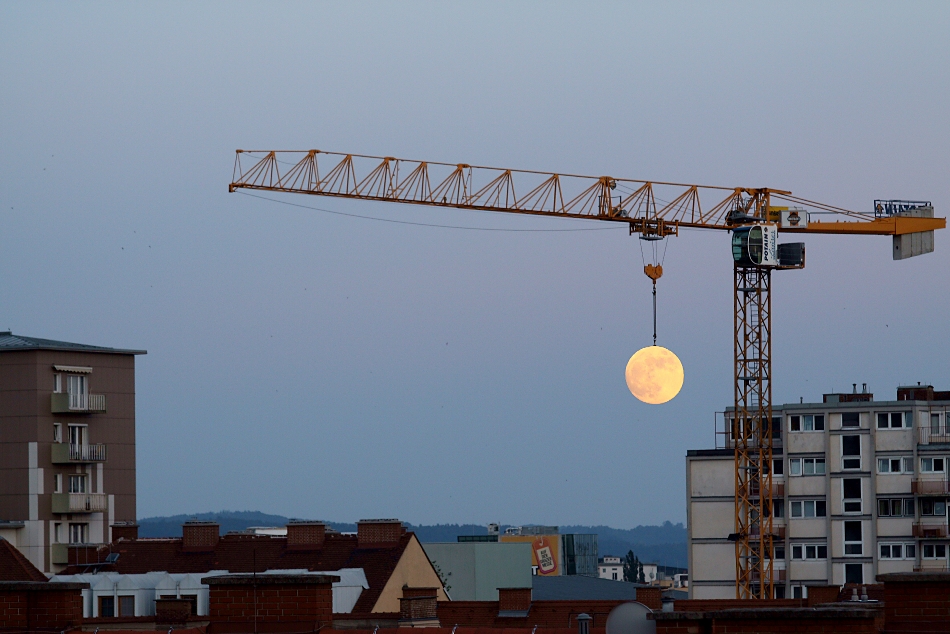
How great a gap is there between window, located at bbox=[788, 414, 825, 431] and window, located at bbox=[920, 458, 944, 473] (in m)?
6.92

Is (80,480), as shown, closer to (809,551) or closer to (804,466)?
(804,466)

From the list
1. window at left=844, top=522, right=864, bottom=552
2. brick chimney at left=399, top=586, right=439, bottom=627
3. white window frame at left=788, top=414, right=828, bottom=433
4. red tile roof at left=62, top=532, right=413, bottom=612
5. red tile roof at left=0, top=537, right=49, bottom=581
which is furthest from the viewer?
white window frame at left=788, top=414, right=828, bottom=433

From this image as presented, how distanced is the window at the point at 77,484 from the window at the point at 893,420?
51.1 m

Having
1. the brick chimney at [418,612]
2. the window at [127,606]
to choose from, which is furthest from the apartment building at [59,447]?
the brick chimney at [418,612]

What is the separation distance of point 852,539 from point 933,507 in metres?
5.66

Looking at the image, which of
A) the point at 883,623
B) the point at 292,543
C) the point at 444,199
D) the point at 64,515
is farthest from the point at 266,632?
the point at 444,199

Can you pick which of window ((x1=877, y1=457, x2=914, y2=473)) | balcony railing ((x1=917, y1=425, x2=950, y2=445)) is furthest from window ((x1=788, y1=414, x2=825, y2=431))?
balcony railing ((x1=917, y1=425, x2=950, y2=445))

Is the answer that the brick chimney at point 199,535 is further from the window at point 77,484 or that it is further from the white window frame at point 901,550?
the white window frame at point 901,550

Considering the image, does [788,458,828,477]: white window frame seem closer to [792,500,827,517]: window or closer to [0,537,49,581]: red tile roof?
[792,500,827,517]: window

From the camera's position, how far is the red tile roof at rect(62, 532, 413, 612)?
5741 cm

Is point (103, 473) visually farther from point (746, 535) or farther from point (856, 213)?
point (856, 213)

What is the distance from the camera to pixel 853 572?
324ft

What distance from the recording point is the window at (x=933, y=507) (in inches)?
3866

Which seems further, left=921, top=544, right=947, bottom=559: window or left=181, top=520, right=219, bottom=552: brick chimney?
left=921, top=544, right=947, bottom=559: window
